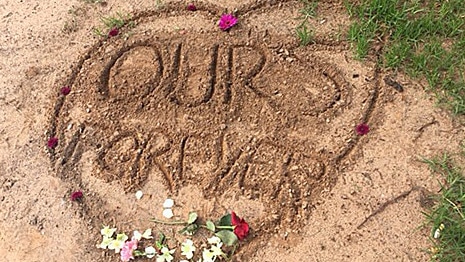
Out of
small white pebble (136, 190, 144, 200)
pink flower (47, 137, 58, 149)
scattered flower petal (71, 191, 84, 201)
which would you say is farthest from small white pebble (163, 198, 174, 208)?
pink flower (47, 137, 58, 149)

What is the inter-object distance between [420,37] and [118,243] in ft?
6.30

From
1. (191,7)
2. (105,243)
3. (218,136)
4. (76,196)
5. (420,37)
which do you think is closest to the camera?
(105,243)

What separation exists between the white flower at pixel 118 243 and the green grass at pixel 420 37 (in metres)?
1.55

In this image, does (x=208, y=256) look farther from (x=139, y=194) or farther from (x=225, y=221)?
(x=139, y=194)

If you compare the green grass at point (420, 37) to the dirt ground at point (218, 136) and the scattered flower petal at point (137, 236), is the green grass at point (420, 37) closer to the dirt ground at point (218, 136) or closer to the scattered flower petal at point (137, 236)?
the dirt ground at point (218, 136)

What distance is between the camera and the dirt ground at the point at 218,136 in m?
2.46

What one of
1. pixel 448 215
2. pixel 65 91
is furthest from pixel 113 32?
pixel 448 215

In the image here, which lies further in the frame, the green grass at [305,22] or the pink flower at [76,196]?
the green grass at [305,22]

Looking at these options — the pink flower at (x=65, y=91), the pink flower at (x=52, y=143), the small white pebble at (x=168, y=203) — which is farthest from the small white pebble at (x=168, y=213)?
the pink flower at (x=65, y=91)

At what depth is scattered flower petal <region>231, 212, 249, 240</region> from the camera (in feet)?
7.88

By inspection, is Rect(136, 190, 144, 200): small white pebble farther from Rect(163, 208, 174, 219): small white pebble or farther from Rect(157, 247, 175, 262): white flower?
Rect(157, 247, 175, 262): white flower

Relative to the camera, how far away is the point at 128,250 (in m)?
2.43

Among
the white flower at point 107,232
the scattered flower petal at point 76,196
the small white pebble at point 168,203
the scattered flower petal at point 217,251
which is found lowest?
the scattered flower petal at point 217,251

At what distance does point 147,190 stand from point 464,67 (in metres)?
1.77
